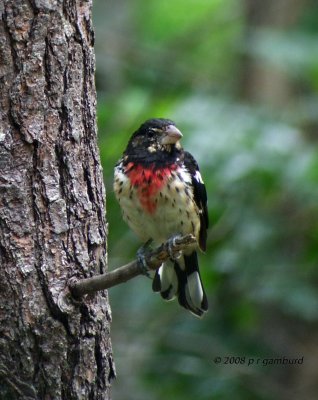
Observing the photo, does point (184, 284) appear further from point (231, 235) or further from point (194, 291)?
point (231, 235)

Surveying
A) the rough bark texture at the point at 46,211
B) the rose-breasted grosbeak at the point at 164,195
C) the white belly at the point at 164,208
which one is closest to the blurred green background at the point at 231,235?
the rose-breasted grosbeak at the point at 164,195

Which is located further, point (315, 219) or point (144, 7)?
point (144, 7)

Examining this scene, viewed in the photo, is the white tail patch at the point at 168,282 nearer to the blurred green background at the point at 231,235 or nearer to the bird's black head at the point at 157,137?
the blurred green background at the point at 231,235

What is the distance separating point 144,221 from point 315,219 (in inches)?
84.7

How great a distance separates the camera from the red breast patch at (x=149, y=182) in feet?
18.4

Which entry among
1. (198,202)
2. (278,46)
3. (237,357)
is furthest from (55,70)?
(237,357)

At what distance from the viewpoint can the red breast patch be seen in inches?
221

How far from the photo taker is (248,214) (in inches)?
271

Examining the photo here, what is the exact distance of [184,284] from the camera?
5.87m

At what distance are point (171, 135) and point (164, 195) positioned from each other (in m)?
0.43

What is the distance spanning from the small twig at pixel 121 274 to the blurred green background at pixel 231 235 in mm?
2415

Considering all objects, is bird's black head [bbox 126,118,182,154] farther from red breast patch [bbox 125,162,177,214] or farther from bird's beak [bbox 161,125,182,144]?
red breast patch [bbox 125,162,177,214]

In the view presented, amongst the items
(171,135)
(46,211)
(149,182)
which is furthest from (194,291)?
(46,211)

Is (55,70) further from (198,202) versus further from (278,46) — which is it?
(278,46)
